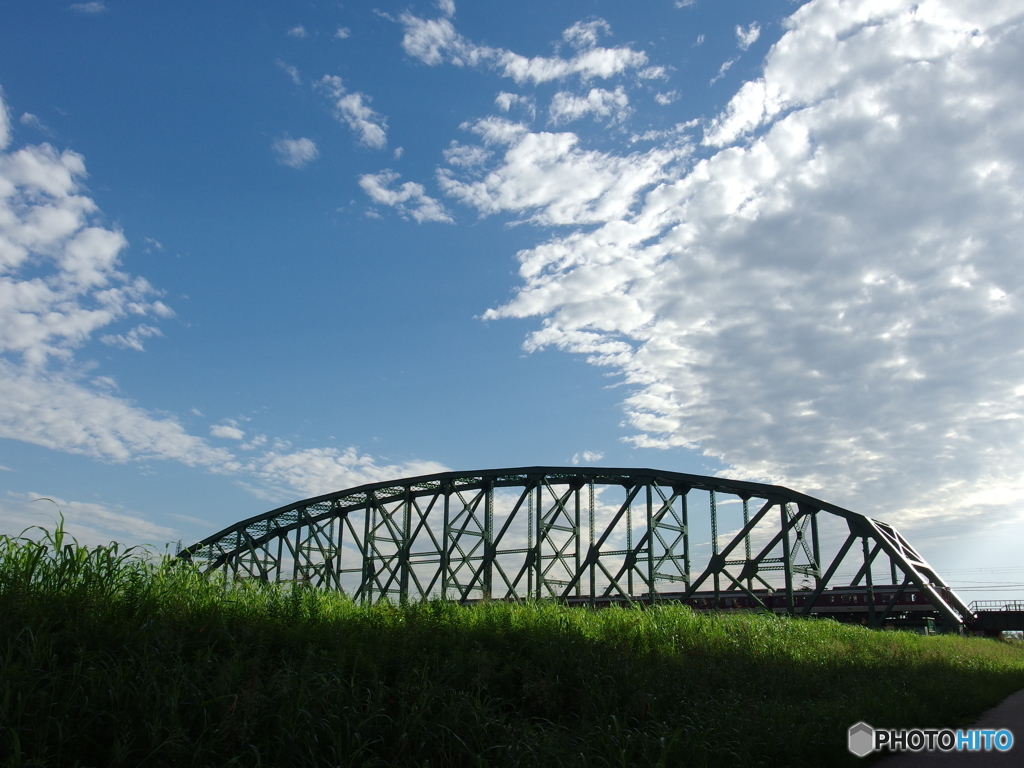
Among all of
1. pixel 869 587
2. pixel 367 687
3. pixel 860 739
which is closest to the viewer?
pixel 860 739

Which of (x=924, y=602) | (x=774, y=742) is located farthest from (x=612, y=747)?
(x=924, y=602)

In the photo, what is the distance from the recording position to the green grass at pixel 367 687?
700 cm

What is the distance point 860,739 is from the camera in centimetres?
877

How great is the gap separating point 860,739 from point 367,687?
20.3ft

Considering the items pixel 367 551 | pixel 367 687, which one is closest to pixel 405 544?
pixel 367 551

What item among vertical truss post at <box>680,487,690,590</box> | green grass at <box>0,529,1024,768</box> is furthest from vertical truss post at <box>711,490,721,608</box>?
green grass at <box>0,529,1024,768</box>

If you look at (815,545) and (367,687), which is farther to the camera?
(815,545)

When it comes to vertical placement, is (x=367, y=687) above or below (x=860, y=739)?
above

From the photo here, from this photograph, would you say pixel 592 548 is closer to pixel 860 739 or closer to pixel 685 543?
pixel 685 543

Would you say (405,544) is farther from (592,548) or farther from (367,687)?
(367,687)

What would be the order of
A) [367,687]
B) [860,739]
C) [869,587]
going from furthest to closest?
[869,587] < [367,687] < [860,739]

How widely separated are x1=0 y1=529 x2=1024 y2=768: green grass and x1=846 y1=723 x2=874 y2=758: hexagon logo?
16 cm

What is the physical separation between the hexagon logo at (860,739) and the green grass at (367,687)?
0.16m

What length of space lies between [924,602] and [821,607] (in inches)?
213
